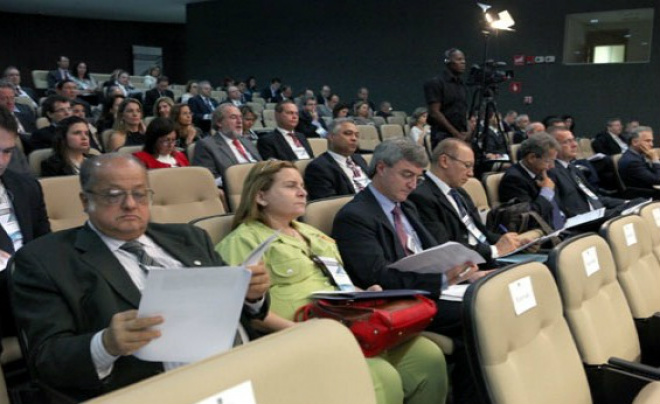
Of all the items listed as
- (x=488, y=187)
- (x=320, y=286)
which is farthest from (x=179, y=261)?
(x=488, y=187)

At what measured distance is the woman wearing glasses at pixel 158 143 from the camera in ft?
13.1

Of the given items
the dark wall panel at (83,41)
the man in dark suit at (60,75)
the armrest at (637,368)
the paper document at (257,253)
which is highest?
the dark wall panel at (83,41)

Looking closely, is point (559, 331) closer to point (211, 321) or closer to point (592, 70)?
point (211, 321)

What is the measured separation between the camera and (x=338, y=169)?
3.84 meters

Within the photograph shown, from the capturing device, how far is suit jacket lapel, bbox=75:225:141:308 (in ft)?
4.99

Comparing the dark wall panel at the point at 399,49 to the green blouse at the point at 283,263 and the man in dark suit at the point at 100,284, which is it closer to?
the green blouse at the point at 283,263

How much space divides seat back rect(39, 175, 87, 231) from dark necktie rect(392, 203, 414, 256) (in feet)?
4.56

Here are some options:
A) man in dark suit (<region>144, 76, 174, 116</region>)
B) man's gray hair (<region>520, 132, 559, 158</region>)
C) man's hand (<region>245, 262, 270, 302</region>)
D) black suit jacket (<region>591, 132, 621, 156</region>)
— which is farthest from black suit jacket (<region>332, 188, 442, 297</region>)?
man in dark suit (<region>144, 76, 174, 116</region>)

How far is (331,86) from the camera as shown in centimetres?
1412

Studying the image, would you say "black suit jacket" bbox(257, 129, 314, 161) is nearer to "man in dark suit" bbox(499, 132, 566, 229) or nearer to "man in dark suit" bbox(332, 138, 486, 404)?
"man in dark suit" bbox(499, 132, 566, 229)

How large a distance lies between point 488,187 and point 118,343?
122 inches

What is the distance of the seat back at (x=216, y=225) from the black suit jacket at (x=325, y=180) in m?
1.41

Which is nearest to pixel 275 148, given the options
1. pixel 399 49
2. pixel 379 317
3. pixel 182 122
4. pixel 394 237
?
pixel 182 122

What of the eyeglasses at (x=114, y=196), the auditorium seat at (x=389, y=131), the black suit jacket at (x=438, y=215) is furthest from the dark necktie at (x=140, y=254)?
the auditorium seat at (x=389, y=131)
